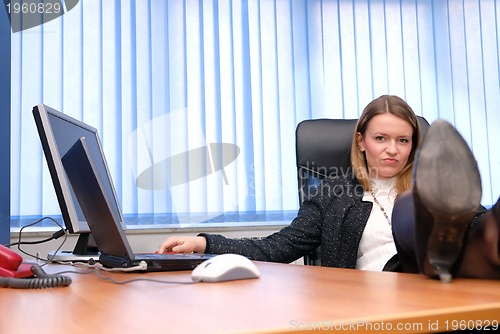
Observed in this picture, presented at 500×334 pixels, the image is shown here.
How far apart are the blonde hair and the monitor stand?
0.82 metres

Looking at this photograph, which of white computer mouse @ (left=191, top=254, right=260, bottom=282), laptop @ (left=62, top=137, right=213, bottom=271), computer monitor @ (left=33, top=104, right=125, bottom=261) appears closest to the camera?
white computer mouse @ (left=191, top=254, right=260, bottom=282)

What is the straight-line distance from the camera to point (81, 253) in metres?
1.45

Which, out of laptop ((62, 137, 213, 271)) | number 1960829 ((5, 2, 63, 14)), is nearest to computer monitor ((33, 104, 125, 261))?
laptop ((62, 137, 213, 271))

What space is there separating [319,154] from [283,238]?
35 cm

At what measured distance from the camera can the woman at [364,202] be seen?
1.57 meters

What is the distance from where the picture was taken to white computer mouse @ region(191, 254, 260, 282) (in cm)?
74

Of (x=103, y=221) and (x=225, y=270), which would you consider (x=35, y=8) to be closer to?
(x=103, y=221)

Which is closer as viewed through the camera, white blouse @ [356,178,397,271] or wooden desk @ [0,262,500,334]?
wooden desk @ [0,262,500,334]

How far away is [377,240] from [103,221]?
0.89m

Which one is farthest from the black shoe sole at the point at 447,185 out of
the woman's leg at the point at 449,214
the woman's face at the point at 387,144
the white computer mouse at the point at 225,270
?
the woman's face at the point at 387,144

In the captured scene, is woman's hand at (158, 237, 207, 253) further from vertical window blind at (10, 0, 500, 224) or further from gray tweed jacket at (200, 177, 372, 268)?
vertical window blind at (10, 0, 500, 224)

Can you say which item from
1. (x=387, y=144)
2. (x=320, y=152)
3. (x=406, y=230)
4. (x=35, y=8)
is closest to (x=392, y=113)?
(x=387, y=144)

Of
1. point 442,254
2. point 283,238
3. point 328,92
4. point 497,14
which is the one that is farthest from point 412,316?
point 497,14

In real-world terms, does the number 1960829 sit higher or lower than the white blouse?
higher
